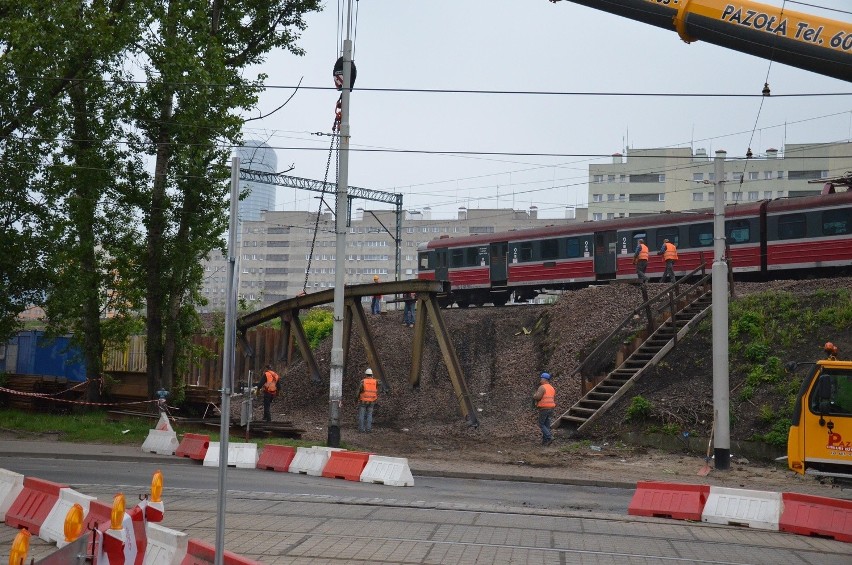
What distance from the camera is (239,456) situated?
20.4 meters

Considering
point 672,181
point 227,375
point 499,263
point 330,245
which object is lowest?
point 227,375

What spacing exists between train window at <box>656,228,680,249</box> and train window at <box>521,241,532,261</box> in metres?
5.45

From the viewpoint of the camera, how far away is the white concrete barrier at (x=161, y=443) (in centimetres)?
2197

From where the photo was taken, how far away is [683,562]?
10680mm

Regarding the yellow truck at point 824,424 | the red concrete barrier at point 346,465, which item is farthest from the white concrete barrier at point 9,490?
the yellow truck at point 824,424

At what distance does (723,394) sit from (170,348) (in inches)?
639

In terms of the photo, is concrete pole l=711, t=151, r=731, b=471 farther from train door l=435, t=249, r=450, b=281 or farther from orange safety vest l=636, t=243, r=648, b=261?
train door l=435, t=249, r=450, b=281

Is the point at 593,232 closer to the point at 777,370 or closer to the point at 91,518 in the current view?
the point at 777,370

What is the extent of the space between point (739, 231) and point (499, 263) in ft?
34.2

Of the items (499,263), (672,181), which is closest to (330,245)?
(672,181)

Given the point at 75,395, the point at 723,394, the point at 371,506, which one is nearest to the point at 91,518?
the point at 371,506

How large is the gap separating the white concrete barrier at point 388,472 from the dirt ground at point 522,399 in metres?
2.08

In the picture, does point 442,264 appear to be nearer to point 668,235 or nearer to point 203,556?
point 668,235

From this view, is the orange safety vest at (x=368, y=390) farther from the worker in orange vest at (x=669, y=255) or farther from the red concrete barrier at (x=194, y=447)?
the worker in orange vest at (x=669, y=255)
